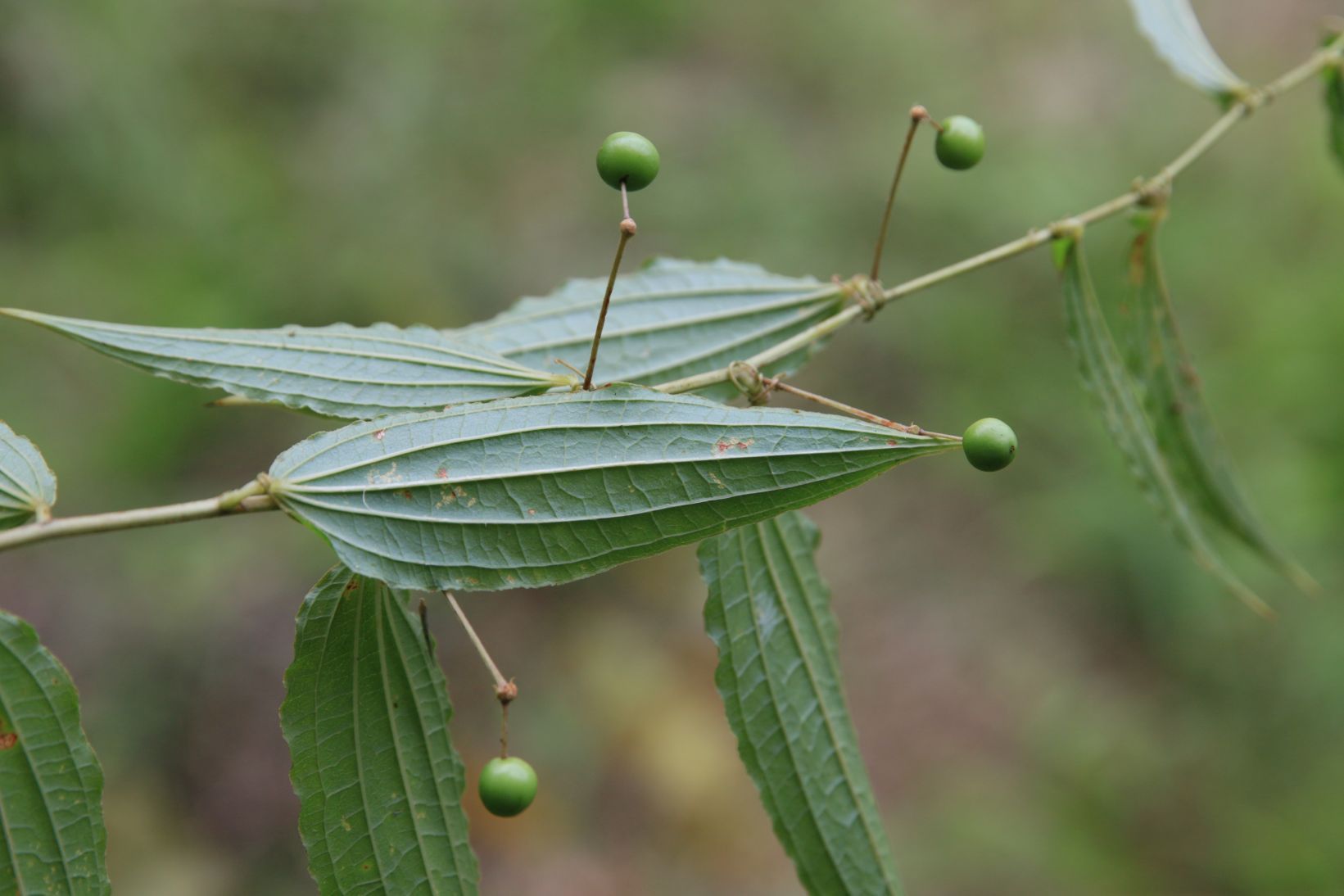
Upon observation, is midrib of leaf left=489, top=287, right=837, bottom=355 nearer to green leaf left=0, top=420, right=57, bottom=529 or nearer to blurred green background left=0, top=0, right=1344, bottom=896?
green leaf left=0, top=420, right=57, bottom=529

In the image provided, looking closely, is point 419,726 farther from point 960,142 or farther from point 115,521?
point 960,142

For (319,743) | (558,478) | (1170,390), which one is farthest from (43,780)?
(1170,390)

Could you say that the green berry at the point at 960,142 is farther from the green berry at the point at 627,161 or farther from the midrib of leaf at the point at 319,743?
the midrib of leaf at the point at 319,743

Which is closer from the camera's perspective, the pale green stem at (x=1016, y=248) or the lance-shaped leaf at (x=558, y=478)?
the lance-shaped leaf at (x=558, y=478)

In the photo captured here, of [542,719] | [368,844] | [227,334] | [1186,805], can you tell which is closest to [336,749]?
[368,844]

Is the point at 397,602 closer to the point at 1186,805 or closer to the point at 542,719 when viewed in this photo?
the point at 542,719

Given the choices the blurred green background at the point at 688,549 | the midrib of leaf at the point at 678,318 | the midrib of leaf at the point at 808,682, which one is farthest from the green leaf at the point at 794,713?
the blurred green background at the point at 688,549
